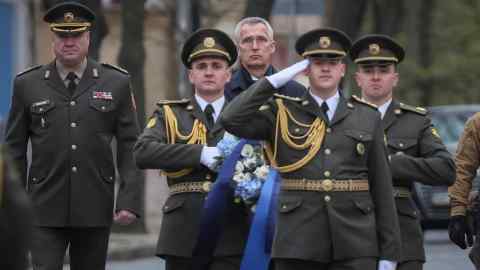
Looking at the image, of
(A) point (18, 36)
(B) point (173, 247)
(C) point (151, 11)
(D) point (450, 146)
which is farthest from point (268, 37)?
(C) point (151, 11)

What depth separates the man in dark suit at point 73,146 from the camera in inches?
394

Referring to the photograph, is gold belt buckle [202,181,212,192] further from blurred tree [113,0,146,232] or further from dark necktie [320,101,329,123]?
blurred tree [113,0,146,232]

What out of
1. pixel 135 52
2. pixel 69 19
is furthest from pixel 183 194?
pixel 135 52

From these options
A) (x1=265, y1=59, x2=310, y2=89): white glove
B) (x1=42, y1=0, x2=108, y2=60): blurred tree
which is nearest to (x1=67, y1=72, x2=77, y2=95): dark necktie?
(x1=265, y1=59, x2=310, y2=89): white glove

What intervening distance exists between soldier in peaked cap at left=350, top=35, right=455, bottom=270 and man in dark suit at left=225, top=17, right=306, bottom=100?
2.07ft

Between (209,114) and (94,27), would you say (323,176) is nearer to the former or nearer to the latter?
(209,114)

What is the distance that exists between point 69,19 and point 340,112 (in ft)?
6.81

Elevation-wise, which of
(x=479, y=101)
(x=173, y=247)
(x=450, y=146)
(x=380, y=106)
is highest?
(x=380, y=106)

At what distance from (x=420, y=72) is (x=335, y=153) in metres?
28.5

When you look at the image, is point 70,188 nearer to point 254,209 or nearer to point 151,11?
point 254,209

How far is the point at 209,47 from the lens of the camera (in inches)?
403

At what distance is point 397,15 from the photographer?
40250mm

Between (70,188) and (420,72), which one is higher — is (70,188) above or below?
above

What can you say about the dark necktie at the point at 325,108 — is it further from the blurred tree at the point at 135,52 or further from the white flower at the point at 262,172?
the blurred tree at the point at 135,52
